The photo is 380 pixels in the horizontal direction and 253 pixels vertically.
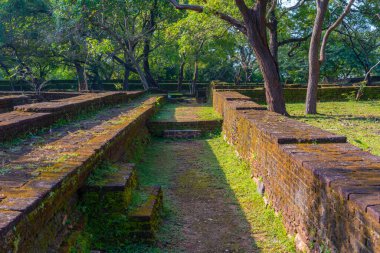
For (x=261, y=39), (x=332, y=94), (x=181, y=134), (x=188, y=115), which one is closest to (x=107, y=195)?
(x=181, y=134)

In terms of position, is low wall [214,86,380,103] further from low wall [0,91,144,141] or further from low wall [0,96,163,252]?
low wall [0,96,163,252]

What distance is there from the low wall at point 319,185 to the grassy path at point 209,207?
0.24 meters

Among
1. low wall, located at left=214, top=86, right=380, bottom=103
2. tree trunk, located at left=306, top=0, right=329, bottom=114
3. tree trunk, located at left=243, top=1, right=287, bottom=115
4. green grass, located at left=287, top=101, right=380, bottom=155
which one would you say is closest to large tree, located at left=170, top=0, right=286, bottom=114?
tree trunk, located at left=243, top=1, right=287, bottom=115

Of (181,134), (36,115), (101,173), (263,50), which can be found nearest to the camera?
(101,173)

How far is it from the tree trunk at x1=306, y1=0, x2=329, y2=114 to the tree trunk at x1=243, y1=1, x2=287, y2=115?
5.16 ft

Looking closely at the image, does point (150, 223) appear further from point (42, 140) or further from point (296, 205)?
point (42, 140)

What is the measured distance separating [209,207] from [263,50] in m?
6.58

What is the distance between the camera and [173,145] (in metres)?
9.30

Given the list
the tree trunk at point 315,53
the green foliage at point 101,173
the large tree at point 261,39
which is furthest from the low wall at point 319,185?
the tree trunk at point 315,53

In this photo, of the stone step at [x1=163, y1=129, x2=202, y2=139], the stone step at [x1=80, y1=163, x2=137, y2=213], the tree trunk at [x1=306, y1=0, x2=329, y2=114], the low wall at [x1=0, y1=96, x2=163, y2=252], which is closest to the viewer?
the low wall at [x1=0, y1=96, x2=163, y2=252]

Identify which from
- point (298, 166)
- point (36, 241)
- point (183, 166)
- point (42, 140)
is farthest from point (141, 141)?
point (36, 241)

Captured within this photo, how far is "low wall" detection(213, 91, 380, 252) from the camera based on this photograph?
7.72 ft

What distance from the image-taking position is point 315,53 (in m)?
11.7

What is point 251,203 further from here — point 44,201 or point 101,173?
point 44,201
